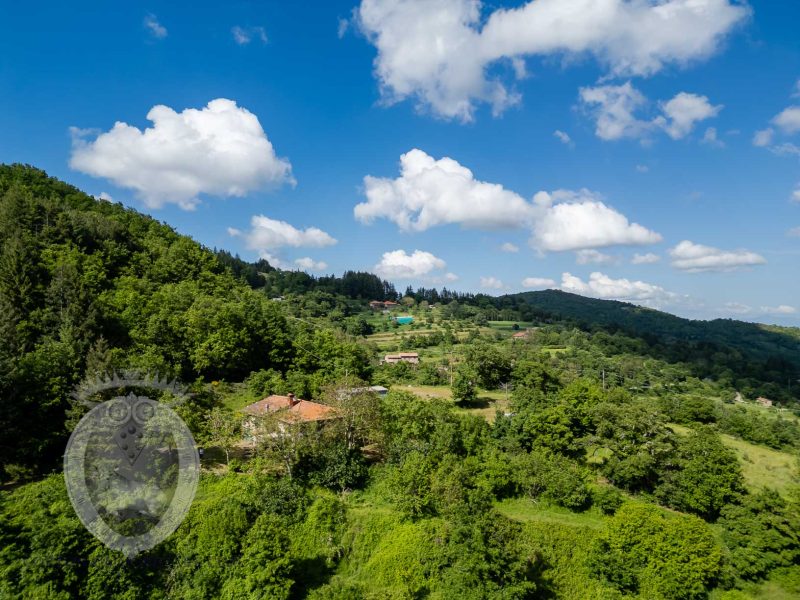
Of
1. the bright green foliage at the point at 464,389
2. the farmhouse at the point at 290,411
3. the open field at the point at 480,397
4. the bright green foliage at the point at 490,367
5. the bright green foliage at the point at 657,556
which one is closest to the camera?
the bright green foliage at the point at 657,556

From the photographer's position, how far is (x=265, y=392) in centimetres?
3519

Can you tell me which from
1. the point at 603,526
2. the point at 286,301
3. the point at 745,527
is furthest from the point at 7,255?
the point at 286,301

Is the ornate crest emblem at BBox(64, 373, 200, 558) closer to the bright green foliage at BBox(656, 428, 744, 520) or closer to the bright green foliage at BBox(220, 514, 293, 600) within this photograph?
the bright green foliage at BBox(220, 514, 293, 600)

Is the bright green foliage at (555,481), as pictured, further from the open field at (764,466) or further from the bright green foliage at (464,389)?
the bright green foliage at (464,389)

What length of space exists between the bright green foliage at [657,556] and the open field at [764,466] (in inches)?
448

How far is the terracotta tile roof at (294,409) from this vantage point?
26188 millimetres

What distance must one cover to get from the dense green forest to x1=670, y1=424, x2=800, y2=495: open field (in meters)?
0.31

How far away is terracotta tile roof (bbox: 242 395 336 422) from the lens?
26.2 meters

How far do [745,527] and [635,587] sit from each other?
25.1ft

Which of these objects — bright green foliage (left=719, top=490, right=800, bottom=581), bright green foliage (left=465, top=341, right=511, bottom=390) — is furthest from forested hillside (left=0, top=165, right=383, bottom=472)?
bright green foliage (left=719, top=490, right=800, bottom=581)

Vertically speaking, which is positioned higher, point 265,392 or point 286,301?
point 286,301

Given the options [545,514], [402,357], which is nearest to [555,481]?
[545,514]

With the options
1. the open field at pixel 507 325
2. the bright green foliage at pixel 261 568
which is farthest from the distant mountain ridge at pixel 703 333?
the bright green foliage at pixel 261 568

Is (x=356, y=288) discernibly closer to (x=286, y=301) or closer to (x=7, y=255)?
(x=286, y=301)
